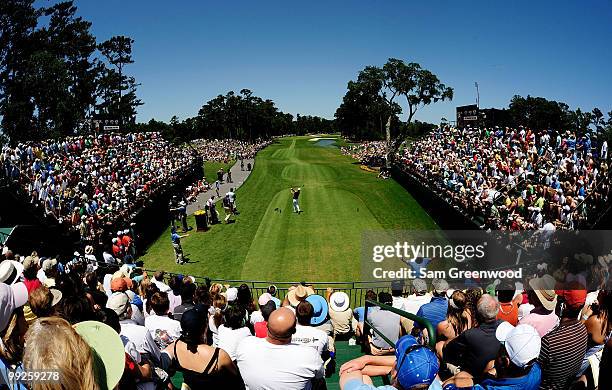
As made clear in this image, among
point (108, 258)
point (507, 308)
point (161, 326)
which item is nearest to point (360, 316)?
point (507, 308)

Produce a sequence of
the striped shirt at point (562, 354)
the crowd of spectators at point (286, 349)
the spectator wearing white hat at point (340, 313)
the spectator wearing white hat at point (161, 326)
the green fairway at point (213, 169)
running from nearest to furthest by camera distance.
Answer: the crowd of spectators at point (286, 349), the striped shirt at point (562, 354), the spectator wearing white hat at point (161, 326), the spectator wearing white hat at point (340, 313), the green fairway at point (213, 169)

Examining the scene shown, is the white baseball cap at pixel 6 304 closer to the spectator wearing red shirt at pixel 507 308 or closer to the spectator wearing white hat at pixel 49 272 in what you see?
the spectator wearing white hat at pixel 49 272

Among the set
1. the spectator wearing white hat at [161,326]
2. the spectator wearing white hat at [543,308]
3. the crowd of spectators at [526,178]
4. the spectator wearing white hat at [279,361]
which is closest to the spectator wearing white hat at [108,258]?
the spectator wearing white hat at [161,326]

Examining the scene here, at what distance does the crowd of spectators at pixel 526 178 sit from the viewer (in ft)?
52.1

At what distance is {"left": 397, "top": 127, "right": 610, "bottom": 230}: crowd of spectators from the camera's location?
15871 millimetres

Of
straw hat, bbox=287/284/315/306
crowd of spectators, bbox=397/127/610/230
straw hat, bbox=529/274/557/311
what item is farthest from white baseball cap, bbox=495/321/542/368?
crowd of spectators, bbox=397/127/610/230

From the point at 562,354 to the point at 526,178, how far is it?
1942cm

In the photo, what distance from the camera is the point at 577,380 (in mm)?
4297

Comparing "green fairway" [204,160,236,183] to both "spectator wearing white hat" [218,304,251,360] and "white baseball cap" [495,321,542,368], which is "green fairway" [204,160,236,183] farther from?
"white baseball cap" [495,321,542,368]

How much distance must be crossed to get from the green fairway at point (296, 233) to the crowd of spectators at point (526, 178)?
3084 millimetres

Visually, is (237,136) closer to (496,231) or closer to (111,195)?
(111,195)

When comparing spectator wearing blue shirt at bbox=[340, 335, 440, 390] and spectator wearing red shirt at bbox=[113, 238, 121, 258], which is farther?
spectator wearing red shirt at bbox=[113, 238, 121, 258]

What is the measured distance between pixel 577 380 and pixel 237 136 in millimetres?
117148

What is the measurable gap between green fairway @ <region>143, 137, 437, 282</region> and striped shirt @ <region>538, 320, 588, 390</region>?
12.3m
